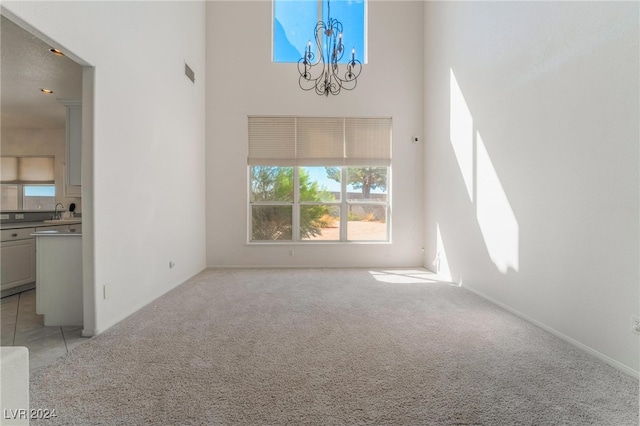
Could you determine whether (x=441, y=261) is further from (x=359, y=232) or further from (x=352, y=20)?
(x=352, y=20)

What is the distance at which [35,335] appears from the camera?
2.49 m

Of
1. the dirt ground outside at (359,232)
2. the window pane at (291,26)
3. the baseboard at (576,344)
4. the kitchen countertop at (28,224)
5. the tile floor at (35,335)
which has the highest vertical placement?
the window pane at (291,26)

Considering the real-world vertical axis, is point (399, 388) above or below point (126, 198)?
below

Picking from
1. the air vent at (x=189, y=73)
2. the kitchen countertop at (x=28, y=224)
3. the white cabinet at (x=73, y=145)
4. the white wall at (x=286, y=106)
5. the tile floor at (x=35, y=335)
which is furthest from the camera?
the white wall at (x=286, y=106)

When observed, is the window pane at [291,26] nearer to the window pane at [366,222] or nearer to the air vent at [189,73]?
the air vent at [189,73]

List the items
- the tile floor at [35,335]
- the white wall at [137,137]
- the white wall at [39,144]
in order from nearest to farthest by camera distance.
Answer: the tile floor at [35,335]
the white wall at [137,137]
the white wall at [39,144]

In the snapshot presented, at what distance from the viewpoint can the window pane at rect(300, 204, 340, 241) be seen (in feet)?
18.0

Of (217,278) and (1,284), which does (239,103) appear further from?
(1,284)

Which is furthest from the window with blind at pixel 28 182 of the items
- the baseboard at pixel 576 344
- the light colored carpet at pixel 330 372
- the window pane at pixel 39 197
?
the baseboard at pixel 576 344

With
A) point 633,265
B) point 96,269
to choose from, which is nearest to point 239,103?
point 96,269

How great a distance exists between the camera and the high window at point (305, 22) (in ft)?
17.8

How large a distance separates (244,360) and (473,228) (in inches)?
Answer: 126

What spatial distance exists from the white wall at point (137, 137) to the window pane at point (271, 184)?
3.57 feet

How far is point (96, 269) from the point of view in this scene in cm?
250
